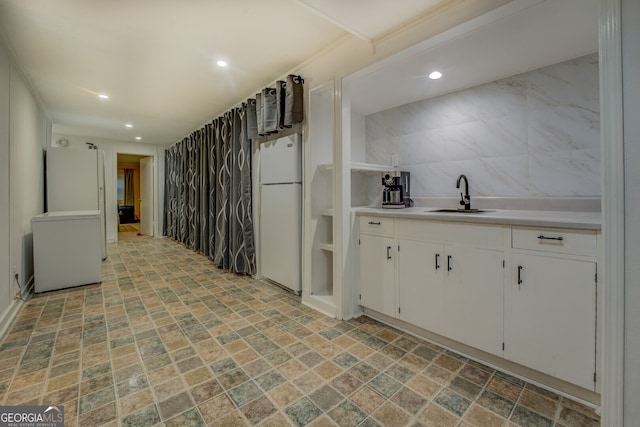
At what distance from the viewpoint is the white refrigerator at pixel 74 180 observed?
4233 mm

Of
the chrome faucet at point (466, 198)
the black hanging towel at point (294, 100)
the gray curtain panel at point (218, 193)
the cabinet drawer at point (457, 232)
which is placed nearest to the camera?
the cabinet drawer at point (457, 232)

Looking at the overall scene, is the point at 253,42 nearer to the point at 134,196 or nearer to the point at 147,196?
the point at 147,196

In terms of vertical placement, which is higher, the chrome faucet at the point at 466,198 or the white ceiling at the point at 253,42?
the white ceiling at the point at 253,42

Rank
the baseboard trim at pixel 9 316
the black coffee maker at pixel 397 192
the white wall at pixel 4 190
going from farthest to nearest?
the black coffee maker at pixel 397 192 < the white wall at pixel 4 190 < the baseboard trim at pixel 9 316

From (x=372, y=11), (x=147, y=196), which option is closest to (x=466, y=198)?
(x=372, y=11)

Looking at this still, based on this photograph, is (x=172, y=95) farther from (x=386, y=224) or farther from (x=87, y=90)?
(x=386, y=224)

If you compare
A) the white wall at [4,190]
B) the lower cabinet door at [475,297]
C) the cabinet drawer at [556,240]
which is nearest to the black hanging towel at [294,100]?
the lower cabinet door at [475,297]

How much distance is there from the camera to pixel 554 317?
148 centimetres

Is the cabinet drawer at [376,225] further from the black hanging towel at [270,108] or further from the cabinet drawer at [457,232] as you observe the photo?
the black hanging towel at [270,108]

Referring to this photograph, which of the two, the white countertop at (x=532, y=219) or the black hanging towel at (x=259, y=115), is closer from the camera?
the white countertop at (x=532, y=219)

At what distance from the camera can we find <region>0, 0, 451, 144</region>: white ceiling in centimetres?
188

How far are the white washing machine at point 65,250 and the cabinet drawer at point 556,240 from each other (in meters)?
4.27

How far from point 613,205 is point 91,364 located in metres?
2.91

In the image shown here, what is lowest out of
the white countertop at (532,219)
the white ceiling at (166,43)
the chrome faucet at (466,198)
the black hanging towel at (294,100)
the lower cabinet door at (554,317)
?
the lower cabinet door at (554,317)
